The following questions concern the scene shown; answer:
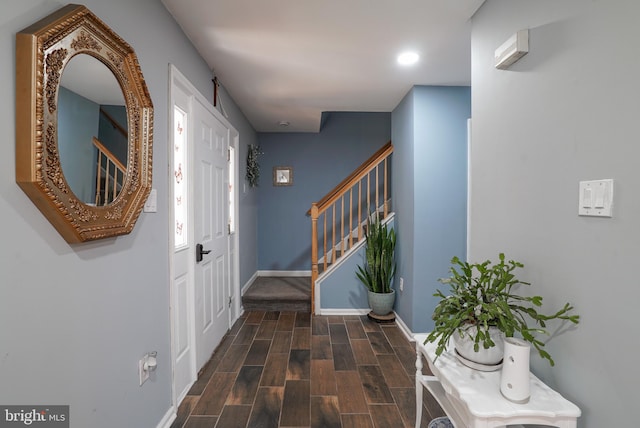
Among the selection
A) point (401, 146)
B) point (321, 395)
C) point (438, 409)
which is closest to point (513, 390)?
point (438, 409)

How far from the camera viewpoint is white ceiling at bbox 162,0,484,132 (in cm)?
183

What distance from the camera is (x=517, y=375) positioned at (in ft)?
3.63

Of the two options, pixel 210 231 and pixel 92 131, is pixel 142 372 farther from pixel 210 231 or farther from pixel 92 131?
pixel 210 231

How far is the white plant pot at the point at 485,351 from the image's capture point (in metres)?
1.28

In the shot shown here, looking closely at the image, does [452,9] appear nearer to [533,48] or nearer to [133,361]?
[533,48]

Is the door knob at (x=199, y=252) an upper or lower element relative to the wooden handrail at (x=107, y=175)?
lower

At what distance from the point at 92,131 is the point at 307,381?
2.04 m

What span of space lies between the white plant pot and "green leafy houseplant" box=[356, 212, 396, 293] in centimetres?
215

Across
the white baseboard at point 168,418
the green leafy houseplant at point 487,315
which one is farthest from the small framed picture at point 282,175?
the green leafy houseplant at point 487,315

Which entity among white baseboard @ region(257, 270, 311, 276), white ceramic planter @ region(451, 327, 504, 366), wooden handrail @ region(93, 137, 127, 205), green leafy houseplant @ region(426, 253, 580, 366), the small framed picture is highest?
the small framed picture

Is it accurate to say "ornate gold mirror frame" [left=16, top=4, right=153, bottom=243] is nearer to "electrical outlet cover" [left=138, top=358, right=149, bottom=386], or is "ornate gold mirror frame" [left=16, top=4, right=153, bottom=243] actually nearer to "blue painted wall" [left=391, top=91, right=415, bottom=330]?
"electrical outlet cover" [left=138, top=358, right=149, bottom=386]

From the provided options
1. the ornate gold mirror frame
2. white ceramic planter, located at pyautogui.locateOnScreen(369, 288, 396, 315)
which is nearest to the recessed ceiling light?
the ornate gold mirror frame

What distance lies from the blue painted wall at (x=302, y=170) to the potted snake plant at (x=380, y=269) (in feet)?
5.85

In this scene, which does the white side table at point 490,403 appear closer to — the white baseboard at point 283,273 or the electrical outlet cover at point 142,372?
the electrical outlet cover at point 142,372
